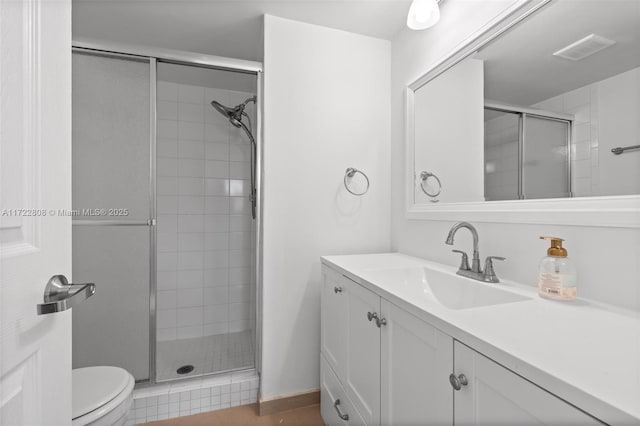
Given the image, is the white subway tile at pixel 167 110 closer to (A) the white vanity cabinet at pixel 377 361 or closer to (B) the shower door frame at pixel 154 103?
(B) the shower door frame at pixel 154 103

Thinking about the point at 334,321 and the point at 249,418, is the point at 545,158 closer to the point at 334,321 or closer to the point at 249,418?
the point at 334,321

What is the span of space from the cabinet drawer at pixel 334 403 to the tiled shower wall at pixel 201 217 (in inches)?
49.7

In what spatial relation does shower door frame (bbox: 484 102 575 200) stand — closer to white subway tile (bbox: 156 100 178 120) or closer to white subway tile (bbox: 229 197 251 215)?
white subway tile (bbox: 229 197 251 215)

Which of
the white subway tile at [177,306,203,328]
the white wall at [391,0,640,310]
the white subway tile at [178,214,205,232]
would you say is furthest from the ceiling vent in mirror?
the white subway tile at [177,306,203,328]

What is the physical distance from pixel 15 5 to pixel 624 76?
1347mm

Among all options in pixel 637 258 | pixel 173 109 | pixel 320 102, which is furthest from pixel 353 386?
pixel 173 109

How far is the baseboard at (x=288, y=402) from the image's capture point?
1.59 meters

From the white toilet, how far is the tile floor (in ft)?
1.55

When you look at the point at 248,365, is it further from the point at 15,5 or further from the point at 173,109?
the point at 173,109

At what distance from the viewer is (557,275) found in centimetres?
82

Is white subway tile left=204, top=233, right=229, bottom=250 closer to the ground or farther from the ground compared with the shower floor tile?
farther from the ground

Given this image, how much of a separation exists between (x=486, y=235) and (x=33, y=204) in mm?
1347

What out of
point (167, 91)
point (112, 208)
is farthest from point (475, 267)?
point (167, 91)

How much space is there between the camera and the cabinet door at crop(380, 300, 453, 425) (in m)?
0.67
